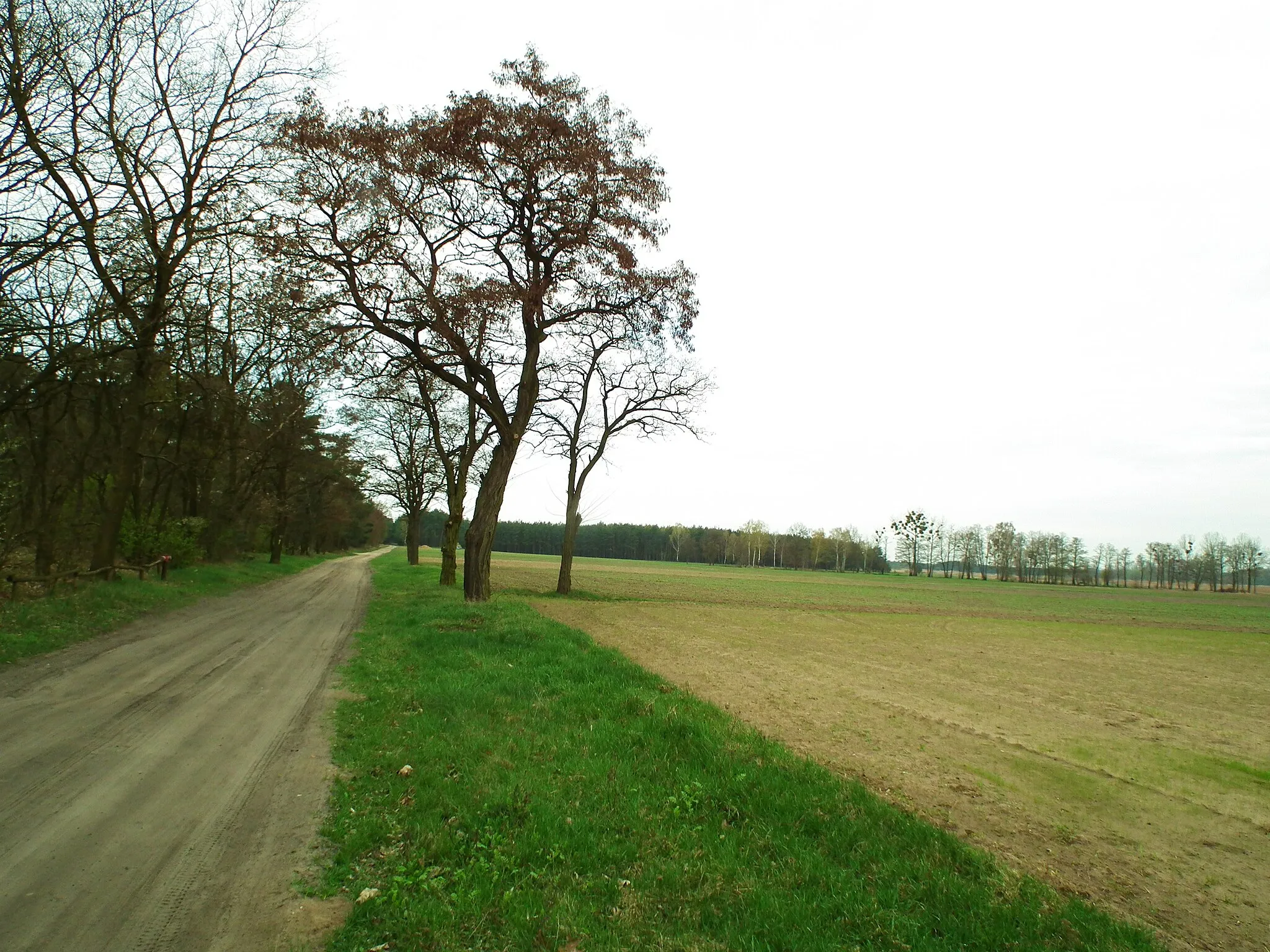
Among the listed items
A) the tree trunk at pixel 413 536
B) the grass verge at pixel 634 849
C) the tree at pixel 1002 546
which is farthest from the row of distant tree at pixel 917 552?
the grass verge at pixel 634 849

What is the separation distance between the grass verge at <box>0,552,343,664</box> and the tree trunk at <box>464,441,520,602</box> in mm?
7389

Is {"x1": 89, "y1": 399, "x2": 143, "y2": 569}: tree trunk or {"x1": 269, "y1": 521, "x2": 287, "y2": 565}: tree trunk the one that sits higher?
{"x1": 89, "y1": 399, "x2": 143, "y2": 569}: tree trunk

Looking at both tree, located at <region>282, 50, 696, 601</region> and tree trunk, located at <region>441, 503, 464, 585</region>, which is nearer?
tree, located at <region>282, 50, 696, 601</region>

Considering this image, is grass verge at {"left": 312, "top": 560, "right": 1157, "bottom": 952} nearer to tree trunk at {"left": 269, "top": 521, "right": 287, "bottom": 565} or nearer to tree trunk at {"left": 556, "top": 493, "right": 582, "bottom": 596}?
tree trunk at {"left": 556, "top": 493, "right": 582, "bottom": 596}

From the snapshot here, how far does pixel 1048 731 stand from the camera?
988 centimetres

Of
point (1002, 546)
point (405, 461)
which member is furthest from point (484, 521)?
point (1002, 546)

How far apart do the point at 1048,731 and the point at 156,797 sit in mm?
11324

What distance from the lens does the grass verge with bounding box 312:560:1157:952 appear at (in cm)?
372

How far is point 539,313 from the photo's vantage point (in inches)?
694

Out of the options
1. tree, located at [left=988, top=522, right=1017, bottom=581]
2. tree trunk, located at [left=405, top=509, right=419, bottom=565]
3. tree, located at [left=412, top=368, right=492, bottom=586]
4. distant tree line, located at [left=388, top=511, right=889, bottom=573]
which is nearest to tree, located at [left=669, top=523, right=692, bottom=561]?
distant tree line, located at [left=388, top=511, right=889, bottom=573]

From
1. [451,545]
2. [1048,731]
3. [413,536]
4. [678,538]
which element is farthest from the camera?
[678,538]

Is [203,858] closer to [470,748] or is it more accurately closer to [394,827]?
[394,827]

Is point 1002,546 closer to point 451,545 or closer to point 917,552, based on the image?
point 917,552

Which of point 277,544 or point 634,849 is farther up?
point 634,849
